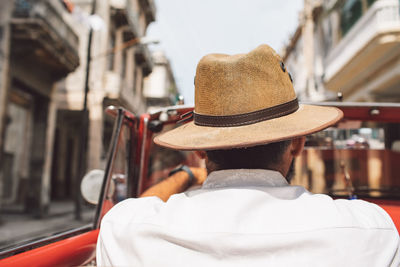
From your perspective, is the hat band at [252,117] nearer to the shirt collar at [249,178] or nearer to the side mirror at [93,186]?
the shirt collar at [249,178]

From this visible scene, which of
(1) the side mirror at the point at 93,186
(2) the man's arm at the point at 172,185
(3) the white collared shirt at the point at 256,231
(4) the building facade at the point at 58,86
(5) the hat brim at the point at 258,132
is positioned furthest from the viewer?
(4) the building facade at the point at 58,86

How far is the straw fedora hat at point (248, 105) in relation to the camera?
1.10m

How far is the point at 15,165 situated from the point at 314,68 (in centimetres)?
1556

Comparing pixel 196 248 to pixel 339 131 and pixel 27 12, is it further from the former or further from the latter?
pixel 27 12

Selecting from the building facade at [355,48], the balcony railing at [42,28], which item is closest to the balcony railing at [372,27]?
the building facade at [355,48]

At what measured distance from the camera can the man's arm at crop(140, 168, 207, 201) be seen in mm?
1800

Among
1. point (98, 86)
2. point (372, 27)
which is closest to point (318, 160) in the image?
point (372, 27)

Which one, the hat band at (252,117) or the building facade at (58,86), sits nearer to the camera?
the hat band at (252,117)

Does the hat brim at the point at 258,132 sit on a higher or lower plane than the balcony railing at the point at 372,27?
lower

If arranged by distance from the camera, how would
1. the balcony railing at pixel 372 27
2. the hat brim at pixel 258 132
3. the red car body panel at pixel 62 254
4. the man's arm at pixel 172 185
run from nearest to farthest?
the hat brim at pixel 258 132, the red car body panel at pixel 62 254, the man's arm at pixel 172 185, the balcony railing at pixel 372 27

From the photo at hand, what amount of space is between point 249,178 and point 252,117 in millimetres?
207

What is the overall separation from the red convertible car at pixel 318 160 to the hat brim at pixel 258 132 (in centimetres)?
89

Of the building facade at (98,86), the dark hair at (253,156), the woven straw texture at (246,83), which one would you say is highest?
the building facade at (98,86)

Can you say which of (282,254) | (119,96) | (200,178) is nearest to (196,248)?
(282,254)
